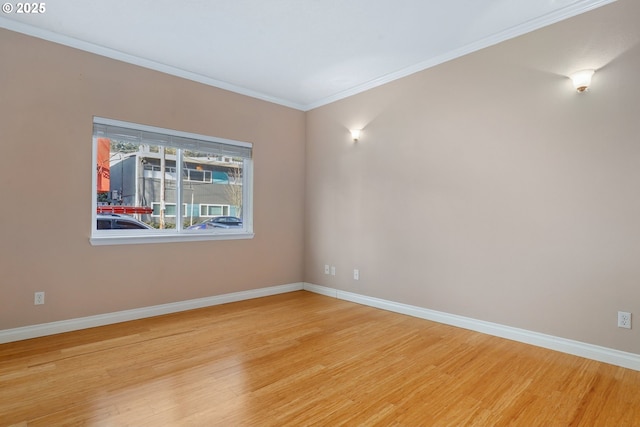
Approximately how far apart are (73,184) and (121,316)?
143 centimetres

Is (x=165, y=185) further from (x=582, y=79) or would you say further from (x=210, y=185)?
(x=582, y=79)

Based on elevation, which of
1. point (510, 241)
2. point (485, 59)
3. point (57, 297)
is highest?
point (485, 59)

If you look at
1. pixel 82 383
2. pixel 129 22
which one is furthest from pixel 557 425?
pixel 129 22

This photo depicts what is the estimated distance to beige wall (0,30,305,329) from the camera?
9.70 ft

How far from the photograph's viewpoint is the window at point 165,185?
351 centimetres

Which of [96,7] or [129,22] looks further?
[129,22]

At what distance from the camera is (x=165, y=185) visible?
3.94 metres

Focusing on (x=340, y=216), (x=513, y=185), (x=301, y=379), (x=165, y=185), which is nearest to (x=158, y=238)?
(x=165, y=185)

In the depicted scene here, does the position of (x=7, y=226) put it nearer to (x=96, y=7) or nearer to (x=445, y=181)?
(x=96, y=7)

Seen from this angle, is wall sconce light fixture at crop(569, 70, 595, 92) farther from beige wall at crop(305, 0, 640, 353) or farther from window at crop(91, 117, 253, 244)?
window at crop(91, 117, 253, 244)

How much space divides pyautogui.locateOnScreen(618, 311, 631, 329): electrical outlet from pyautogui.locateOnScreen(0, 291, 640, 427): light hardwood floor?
1.10ft

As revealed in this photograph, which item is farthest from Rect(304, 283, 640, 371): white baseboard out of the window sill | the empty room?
the window sill

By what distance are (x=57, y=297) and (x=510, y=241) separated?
429cm

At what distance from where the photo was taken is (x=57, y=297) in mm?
3152
